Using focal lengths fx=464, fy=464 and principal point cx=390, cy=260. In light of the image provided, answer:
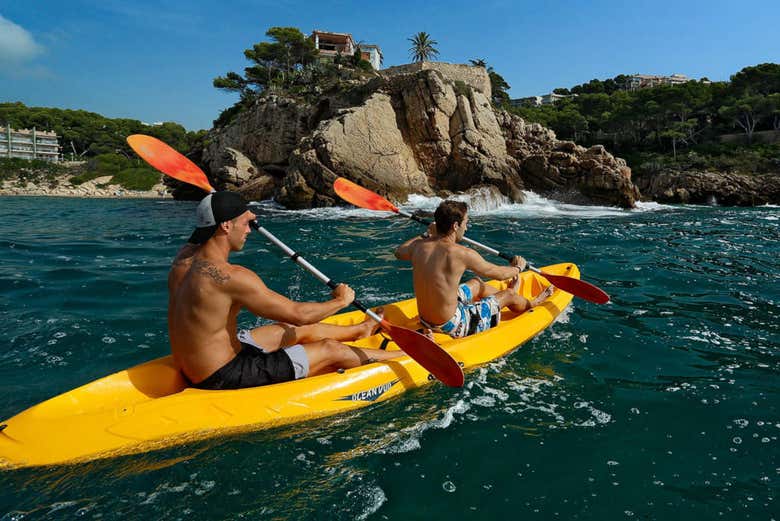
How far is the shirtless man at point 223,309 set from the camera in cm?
279

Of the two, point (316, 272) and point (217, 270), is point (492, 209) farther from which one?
point (217, 270)

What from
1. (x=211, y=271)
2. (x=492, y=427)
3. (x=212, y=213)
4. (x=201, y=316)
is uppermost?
(x=212, y=213)

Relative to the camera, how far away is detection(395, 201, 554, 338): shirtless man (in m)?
4.14

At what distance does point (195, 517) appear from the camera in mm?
2377

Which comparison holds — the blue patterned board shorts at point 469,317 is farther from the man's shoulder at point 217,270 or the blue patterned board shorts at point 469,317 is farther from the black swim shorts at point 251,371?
the man's shoulder at point 217,270

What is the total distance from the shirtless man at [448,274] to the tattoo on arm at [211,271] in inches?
74.9

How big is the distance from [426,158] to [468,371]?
2118 cm

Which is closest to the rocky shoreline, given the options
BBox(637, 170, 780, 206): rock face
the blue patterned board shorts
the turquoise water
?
the turquoise water

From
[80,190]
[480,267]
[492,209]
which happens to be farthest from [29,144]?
[480,267]

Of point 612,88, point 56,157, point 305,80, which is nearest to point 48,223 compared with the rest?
point 305,80

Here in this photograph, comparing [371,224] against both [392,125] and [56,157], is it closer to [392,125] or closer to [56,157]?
[392,125]

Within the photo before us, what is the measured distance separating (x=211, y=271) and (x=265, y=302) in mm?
372

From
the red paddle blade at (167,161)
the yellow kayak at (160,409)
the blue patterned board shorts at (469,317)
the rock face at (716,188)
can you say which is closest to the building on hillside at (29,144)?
the red paddle blade at (167,161)

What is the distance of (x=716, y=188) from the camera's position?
96.4ft
